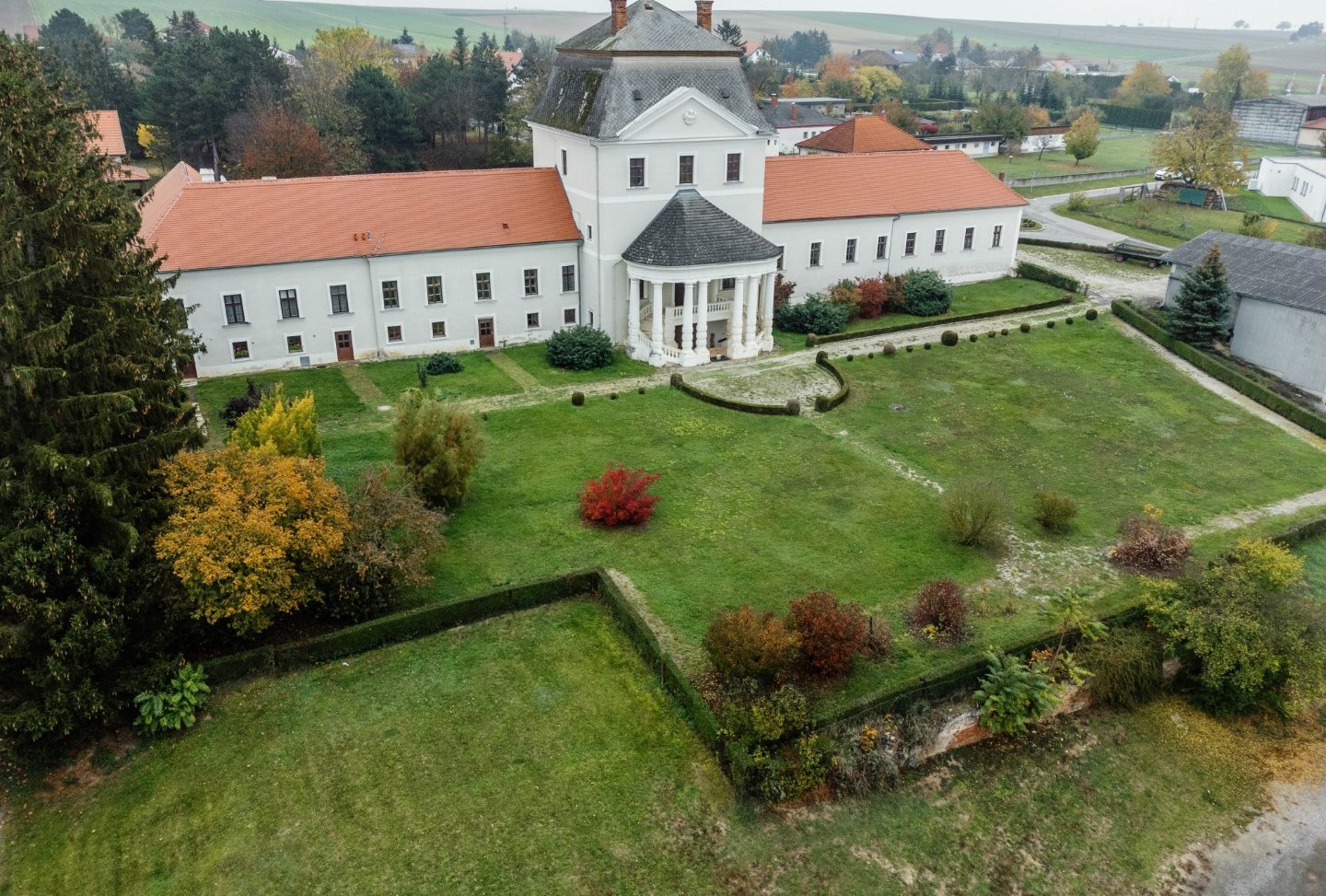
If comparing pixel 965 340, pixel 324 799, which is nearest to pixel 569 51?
pixel 965 340

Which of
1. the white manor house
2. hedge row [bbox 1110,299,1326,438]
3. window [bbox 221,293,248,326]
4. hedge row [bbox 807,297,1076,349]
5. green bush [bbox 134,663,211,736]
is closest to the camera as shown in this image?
green bush [bbox 134,663,211,736]

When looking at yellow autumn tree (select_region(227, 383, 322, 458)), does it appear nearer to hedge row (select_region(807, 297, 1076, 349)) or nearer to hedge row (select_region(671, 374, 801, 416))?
hedge row (select_region(671, 374, 801, 416))

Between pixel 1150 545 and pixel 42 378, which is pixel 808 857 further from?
pixel 42 378

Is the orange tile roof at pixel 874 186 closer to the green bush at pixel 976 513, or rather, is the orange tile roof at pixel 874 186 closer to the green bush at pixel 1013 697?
the green bush at pixel 976 513

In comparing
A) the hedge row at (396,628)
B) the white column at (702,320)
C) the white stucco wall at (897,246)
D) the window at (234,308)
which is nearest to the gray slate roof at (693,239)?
the white column at (702,320)

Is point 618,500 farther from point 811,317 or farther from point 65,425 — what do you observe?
point 811,317

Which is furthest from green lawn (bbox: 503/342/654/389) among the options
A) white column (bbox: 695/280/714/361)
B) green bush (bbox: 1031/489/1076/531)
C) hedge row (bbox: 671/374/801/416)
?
green bush (bbox: 1031/489/1076/531)
